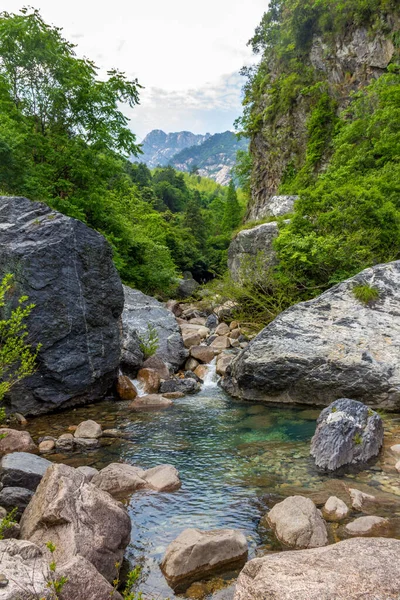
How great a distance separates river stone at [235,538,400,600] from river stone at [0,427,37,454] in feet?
17.4

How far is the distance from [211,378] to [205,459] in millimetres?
5686

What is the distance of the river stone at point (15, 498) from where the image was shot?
5406 millimetres

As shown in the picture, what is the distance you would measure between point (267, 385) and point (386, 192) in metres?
9.65

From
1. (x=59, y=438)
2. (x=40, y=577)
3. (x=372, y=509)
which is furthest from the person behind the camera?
(x=59, y=438)

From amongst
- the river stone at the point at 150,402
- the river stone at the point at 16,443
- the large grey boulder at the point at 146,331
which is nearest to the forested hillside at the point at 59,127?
the large grey boulder at the point at 146,331

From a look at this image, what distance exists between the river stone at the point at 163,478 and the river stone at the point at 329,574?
3112 mm

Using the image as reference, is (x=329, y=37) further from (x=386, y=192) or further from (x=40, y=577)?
(x=40, y=577)

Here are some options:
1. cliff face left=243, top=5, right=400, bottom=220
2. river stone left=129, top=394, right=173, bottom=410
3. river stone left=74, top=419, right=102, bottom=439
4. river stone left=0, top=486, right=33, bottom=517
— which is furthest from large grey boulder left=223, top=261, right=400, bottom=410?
cliff face left=243, top=5, right=400, bottom=220

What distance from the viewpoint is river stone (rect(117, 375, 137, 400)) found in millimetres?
11633

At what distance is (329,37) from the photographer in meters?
28.4

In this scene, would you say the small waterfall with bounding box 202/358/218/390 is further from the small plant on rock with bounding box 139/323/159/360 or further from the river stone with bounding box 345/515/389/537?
the river stone with bounding box 345/515/389/537

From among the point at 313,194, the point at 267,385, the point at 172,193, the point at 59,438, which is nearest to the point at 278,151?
the point at 313,194

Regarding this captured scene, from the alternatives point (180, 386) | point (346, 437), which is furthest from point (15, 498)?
point (180, 386)

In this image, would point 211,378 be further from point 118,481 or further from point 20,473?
point 20,473
